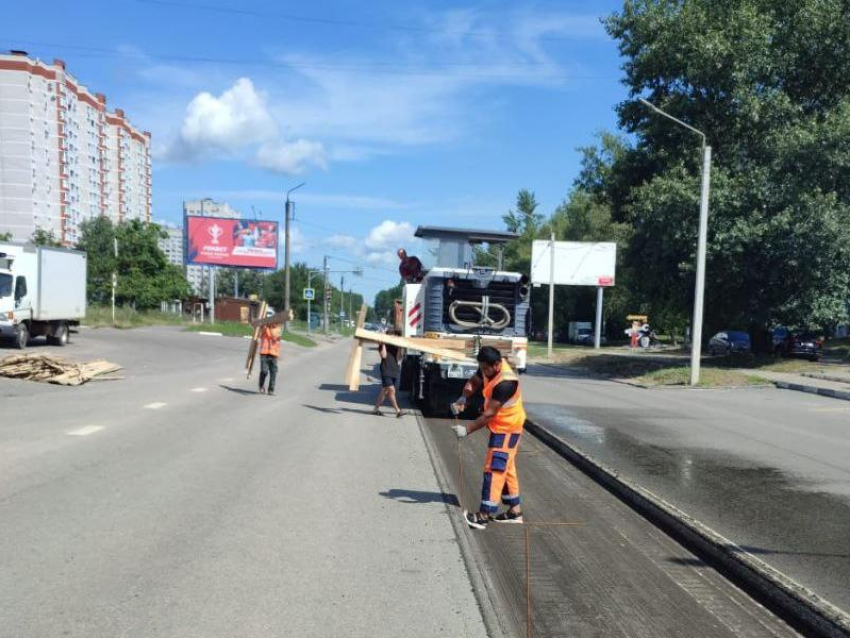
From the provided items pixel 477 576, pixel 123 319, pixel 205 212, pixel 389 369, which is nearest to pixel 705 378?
pixel 389 369

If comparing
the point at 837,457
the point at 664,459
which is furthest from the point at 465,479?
the point at 837,457

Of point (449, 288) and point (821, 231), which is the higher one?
point (821, 231)

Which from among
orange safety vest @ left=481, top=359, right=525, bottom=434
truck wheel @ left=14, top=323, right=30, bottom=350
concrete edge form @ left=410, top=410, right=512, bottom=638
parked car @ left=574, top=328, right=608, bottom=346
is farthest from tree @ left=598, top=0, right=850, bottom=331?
parked car @ left=574, top=328, right=608, bottom=346

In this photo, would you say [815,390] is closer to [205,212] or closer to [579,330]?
[579,330]

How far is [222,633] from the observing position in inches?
161

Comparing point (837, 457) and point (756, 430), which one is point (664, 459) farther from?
point (756, 430)

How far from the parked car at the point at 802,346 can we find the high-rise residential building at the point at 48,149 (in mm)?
83853

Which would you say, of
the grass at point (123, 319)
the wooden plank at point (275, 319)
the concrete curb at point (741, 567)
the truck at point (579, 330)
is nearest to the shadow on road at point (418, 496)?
the concrete curb at point (741, 567)

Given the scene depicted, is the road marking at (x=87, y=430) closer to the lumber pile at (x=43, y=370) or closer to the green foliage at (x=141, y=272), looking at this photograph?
the lumber pile at (x=43, y=370)

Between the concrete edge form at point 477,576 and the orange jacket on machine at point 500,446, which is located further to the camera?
the orange jacket on machine at point 500,446

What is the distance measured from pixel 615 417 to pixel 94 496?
34.3ft

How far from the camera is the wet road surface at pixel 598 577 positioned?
452 cm

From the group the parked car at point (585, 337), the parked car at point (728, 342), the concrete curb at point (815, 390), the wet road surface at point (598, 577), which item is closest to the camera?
the wet road surface at point (598, 577)

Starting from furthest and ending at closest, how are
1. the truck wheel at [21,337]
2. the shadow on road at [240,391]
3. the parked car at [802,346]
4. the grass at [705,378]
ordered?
1. the parked car at [802,346]
2. the truck wheel at [21,337]
3. the grass at [705,378]
4. the shadow on road at [240,391]
